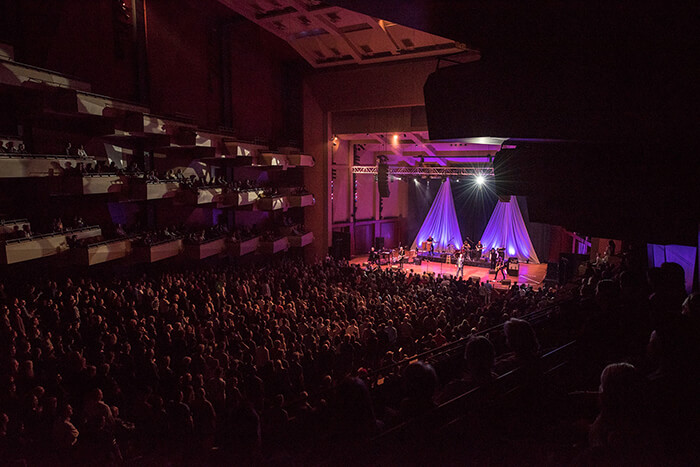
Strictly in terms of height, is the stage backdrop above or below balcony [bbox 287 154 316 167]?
below

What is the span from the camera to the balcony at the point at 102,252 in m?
10.7

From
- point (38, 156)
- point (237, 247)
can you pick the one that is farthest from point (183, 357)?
point (237, 247)

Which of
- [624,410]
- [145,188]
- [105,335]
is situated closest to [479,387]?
[624,410]

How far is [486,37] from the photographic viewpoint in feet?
10.3

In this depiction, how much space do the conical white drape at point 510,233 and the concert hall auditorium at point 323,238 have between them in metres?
1.70

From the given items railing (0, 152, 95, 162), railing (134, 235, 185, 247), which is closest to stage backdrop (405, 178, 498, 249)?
railing (134, 235, 185, 247)

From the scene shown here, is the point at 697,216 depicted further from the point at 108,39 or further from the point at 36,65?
the point at 108,39

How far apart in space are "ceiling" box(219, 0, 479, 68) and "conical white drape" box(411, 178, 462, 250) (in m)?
10.2

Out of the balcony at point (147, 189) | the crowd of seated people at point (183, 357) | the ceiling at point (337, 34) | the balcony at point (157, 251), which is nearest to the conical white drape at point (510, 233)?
the ceiling at point (337, 34)

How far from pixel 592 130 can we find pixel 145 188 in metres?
12.3

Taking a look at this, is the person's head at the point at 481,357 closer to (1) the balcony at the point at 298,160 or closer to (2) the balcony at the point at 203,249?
(2) the balcony at the point at 203,249

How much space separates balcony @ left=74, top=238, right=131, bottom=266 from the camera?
35.0 feet

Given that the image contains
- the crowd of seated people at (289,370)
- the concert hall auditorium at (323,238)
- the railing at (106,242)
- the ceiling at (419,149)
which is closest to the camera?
the crowd of seated people at (289,370)

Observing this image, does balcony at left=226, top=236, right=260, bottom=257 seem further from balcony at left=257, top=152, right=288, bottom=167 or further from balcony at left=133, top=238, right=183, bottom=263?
balcony at left=257, top=152, right=288, bottom=167
